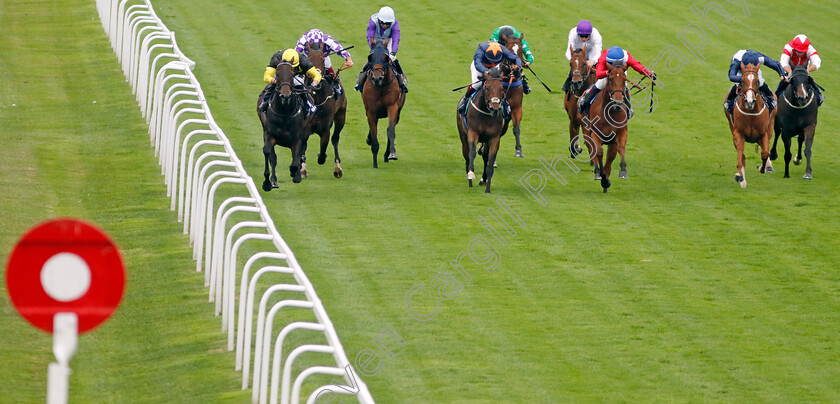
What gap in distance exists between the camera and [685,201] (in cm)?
1484

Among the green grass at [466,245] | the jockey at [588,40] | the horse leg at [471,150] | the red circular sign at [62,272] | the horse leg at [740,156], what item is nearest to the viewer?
the red circular sign at [62,272]

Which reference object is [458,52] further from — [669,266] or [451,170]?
[669,266]

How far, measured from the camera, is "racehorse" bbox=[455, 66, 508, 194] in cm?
1426

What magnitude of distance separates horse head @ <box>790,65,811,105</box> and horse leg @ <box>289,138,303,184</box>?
625 cm

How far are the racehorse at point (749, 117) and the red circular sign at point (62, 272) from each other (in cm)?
1192

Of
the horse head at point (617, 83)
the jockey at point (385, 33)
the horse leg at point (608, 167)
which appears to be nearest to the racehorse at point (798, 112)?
the horse leg at point (608, 167)

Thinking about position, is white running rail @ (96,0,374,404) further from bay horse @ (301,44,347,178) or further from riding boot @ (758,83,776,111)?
riding boot @ (758,83,776,111)

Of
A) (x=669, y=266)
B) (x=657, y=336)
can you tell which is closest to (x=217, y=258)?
(x=657, y=336)

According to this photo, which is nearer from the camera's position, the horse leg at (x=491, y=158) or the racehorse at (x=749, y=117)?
the horse leg at (x=491, y=158)

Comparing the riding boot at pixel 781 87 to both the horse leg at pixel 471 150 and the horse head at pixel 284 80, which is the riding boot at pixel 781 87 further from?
the horse head at pixel 284 80

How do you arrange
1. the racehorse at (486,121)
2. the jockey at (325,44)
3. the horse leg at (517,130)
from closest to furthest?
1. the racehorse at (486,121)
2. the jockey at (325,44)
3. the horse leg at (517,130)

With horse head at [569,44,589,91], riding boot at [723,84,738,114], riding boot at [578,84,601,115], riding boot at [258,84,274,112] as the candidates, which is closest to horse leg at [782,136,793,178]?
riding boot at [723,84,738,114]

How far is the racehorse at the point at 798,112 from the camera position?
52.7ft

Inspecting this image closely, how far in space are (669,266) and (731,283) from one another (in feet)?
2.51
